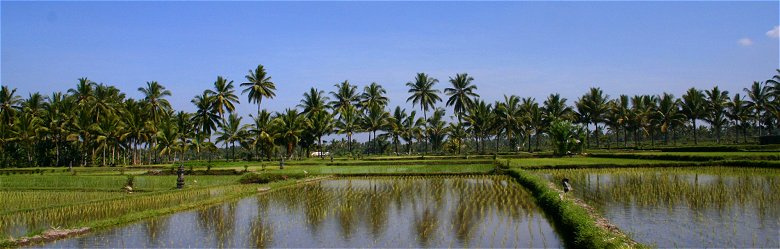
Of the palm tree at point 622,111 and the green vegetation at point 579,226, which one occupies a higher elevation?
the palm tree at point 622,111

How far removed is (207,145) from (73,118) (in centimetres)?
1140

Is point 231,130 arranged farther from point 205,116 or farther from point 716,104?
point 716,104

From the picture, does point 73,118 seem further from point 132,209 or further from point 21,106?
point 132,209

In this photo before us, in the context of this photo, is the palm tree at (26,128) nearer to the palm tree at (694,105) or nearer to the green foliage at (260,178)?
the green foliage at (260,178)

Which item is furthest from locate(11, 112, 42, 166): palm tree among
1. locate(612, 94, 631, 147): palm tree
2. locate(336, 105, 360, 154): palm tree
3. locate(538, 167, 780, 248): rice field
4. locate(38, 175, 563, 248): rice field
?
locate(612, 94, 631, 147): palm tree

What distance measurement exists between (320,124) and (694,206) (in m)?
42.2

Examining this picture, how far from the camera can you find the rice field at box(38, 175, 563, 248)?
1057cm

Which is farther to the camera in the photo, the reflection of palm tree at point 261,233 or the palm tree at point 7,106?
the palm tree at point 7,106

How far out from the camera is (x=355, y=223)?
1292 centimetres

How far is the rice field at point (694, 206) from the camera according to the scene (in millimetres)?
9344

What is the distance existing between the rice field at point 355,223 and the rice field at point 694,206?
183cm

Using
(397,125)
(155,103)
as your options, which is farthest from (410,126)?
(155,103)

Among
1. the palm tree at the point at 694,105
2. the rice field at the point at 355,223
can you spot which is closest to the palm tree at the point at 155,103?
the rice field at the point at 355,223

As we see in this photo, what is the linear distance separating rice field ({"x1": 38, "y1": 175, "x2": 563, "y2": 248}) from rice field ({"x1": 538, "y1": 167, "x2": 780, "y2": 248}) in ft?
6.01
